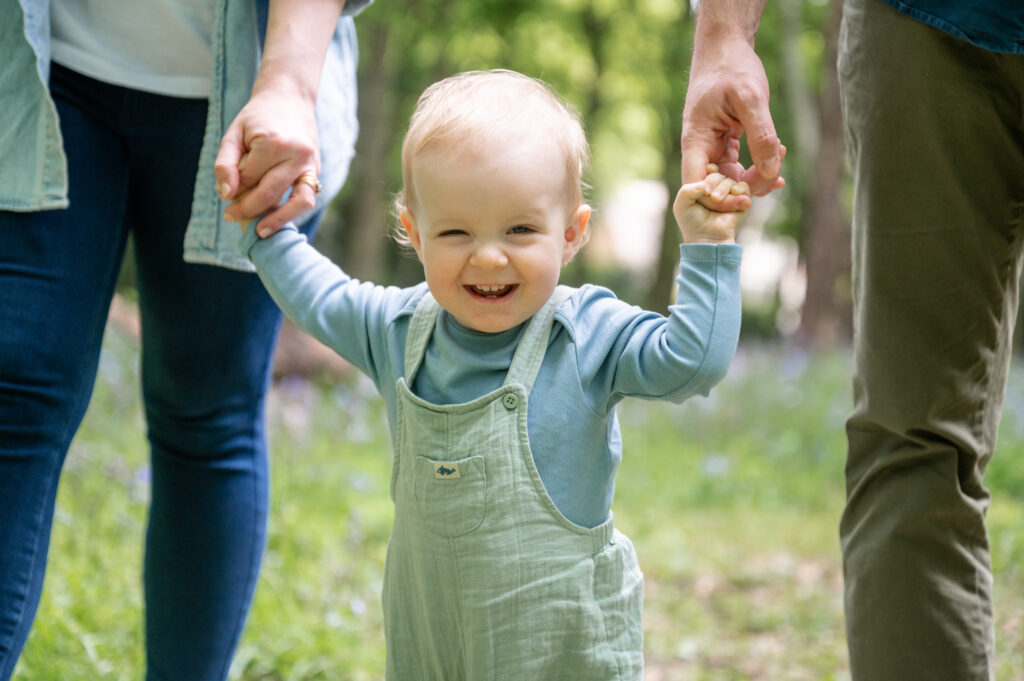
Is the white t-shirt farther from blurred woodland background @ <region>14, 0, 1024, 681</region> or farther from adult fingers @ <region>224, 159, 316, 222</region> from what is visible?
blurred woodland background @ <region>14, 0, 1024, 681</region>

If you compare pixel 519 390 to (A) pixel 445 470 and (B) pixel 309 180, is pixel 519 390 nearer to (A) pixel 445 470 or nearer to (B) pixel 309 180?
(A) pixel 445 470

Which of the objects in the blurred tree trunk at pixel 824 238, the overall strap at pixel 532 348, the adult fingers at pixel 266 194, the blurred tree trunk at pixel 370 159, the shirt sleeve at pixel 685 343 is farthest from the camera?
the blurred tree trunk at pixel 370 159

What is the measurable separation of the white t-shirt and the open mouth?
73 centimetres

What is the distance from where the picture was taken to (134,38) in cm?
189

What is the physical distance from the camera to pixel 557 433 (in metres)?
1.55

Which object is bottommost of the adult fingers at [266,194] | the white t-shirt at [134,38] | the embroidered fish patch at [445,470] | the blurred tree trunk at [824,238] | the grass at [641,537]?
the grass at [641,537]

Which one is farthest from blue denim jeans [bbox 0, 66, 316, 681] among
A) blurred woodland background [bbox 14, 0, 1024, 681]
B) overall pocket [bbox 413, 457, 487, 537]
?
overall pocket [bbox 413, 457, 487, 537]

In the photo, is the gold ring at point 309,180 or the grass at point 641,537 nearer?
the gold ring at point 309,180

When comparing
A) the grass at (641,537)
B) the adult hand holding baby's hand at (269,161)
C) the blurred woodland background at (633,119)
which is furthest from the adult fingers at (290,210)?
the blurred woodland background at (633,119)

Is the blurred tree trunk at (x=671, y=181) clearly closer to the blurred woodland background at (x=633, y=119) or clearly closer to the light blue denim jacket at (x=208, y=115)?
the blurred woodland background at (x=633, y=119)

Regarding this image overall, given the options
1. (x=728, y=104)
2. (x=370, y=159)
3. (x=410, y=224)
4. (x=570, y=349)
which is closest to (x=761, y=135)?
(x=728, y=104)

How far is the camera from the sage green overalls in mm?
1526

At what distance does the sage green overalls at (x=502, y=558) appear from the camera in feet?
5.01

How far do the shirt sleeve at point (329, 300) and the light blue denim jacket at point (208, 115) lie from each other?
0.15 metres
